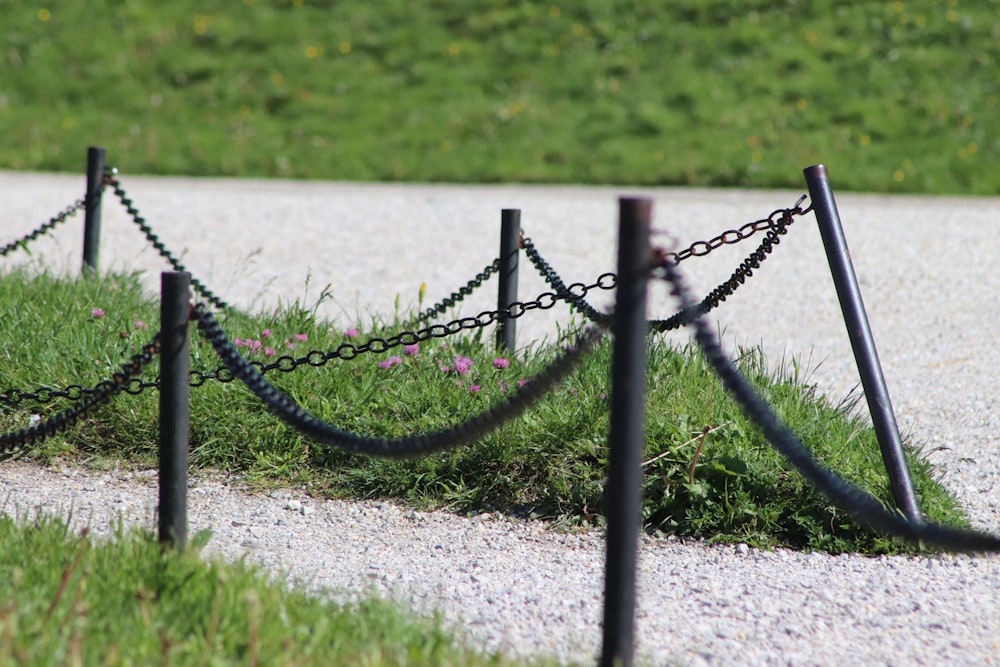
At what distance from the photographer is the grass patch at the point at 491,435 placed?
12.2 feet

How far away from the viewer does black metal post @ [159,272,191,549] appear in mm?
3035

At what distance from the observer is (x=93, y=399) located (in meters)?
3.37

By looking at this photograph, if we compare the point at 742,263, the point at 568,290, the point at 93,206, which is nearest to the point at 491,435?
the point at 568,290

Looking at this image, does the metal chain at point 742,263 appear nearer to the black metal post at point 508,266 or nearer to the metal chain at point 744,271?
the metal chain at point 744,271

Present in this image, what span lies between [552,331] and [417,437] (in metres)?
3.21

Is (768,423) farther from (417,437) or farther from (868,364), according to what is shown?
(868,364)

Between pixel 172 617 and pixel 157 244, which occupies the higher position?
pixel 157 244

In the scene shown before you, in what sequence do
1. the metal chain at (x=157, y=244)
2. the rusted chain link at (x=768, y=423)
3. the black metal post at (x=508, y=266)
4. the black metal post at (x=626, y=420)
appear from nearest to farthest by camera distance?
the black metal post at (x=626, y=420)
the rusted chain link at (x=768, y=423)
the black metal post at (x=508, y=266)
the metal chain at (x=157, y=244)

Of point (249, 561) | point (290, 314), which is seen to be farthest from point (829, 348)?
point (249, 561)

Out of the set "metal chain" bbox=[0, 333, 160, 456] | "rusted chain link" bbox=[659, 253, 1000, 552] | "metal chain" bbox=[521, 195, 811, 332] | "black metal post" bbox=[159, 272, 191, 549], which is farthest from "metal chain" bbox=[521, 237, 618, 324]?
"metal chain" bbox=[0, 333, 160, 456]

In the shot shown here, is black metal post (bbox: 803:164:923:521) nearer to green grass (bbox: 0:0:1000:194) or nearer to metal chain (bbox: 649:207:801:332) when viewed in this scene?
metal chain (bbox: 649:207:801:332)

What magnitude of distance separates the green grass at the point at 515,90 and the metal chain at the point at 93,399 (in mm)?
8041

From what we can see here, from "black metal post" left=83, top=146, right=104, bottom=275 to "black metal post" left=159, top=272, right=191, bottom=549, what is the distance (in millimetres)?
3324

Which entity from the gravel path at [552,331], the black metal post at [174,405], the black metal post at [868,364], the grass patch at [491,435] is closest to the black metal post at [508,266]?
the grass patch at [491,435]
